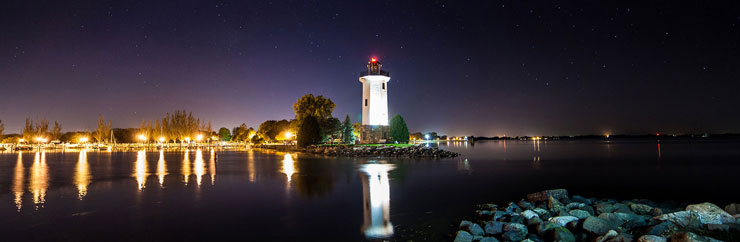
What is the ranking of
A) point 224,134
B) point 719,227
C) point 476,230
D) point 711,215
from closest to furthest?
1. point 719,227
2. point 476,230
3. point 711,215
4. point 224,134

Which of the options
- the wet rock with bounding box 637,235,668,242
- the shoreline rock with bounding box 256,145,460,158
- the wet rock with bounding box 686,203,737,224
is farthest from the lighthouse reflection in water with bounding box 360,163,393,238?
the shoreline rock with bounding box 256,145,460,158

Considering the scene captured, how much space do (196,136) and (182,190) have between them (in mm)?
85610

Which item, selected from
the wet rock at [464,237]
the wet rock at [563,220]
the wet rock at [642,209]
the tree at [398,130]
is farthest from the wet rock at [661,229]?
the tree at [398,130]

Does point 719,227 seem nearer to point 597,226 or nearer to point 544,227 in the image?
point 597,226

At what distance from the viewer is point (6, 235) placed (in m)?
8.21

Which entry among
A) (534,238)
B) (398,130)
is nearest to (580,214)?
(534,238)

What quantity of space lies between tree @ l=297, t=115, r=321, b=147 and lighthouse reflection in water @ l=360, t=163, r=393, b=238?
3445 cm

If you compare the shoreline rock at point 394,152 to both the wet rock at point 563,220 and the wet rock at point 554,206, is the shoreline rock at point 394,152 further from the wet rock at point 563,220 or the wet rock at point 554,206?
the wet rock at point 563,220

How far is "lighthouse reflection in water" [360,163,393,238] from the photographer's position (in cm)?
894

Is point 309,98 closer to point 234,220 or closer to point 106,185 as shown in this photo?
point 106,185

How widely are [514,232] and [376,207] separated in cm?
472

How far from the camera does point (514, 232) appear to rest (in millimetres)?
7953

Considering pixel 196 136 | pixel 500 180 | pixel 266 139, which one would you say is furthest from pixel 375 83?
pixel 196 136

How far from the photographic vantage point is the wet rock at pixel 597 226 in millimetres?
7902
